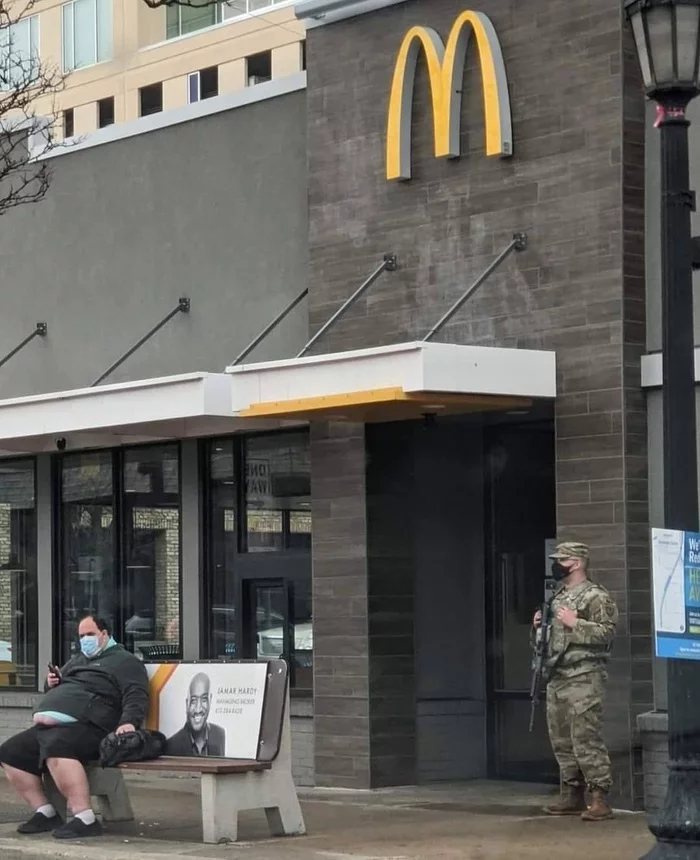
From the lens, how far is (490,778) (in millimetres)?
14906

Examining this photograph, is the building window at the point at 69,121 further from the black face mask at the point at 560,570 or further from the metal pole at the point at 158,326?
the black face mask at the point at 560,570

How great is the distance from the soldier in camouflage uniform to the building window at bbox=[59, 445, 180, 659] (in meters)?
5.02

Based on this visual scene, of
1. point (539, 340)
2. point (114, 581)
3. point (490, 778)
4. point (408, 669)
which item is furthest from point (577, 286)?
point (114, 581)

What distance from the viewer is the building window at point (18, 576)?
1780cm

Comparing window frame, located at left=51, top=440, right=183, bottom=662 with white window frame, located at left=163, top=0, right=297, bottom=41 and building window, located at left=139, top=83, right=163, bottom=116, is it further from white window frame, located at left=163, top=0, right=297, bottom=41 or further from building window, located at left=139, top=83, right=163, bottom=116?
building window, located at left=139, top=83, right=163, bottom=116

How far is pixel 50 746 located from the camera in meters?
11.6

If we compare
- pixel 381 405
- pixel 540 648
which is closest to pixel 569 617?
pixel 540 648

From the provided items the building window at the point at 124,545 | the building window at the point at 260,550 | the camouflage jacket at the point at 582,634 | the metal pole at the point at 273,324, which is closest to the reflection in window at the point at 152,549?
the building window at the point at 124,545

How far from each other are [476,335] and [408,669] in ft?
8.95

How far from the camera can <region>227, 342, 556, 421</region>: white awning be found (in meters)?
12.4

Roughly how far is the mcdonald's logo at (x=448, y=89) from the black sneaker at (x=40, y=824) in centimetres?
545

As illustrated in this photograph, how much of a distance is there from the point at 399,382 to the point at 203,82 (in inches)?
1485

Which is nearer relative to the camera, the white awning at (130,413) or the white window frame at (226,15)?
the white awning at (130,413)

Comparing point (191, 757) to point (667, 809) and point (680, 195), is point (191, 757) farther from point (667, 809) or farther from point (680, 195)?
point (680, 195)
